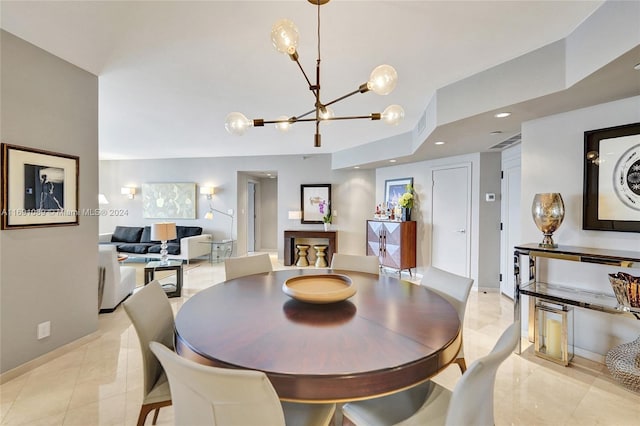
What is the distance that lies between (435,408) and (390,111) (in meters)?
1.70

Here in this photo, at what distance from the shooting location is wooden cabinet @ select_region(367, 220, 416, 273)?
5.21 meters

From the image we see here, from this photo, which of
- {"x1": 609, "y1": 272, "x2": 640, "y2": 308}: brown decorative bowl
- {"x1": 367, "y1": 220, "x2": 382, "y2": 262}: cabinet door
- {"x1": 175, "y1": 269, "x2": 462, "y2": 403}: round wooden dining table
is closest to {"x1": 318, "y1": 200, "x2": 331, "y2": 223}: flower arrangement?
{"x1": 367, "y1": 220, "x2": 382, "y2": 262}: cabinet door

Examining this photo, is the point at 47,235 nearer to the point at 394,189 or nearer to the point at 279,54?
the point at 279,54

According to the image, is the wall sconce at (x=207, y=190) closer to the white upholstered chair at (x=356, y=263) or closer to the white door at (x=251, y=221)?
the white door at (x=251, y=221)

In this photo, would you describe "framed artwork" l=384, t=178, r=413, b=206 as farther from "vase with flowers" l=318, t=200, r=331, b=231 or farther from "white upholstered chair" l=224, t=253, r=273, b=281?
"white upholstered chair" l=224, t=253, r=273, b=281

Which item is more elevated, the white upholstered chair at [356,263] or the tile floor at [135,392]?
the white upholstered chair at [356,263]

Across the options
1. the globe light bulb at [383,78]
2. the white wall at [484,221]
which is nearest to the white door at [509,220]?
the white wall at [484,221]

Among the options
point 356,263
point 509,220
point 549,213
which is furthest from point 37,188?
point 509,220

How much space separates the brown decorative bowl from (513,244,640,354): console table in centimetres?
4

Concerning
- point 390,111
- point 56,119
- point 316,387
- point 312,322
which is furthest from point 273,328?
point 56,119

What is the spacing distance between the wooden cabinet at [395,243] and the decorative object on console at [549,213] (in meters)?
2.71

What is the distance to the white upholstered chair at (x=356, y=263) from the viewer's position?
8.70ft

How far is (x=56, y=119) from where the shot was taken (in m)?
2.46

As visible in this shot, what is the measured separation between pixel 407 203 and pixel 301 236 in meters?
2.34
